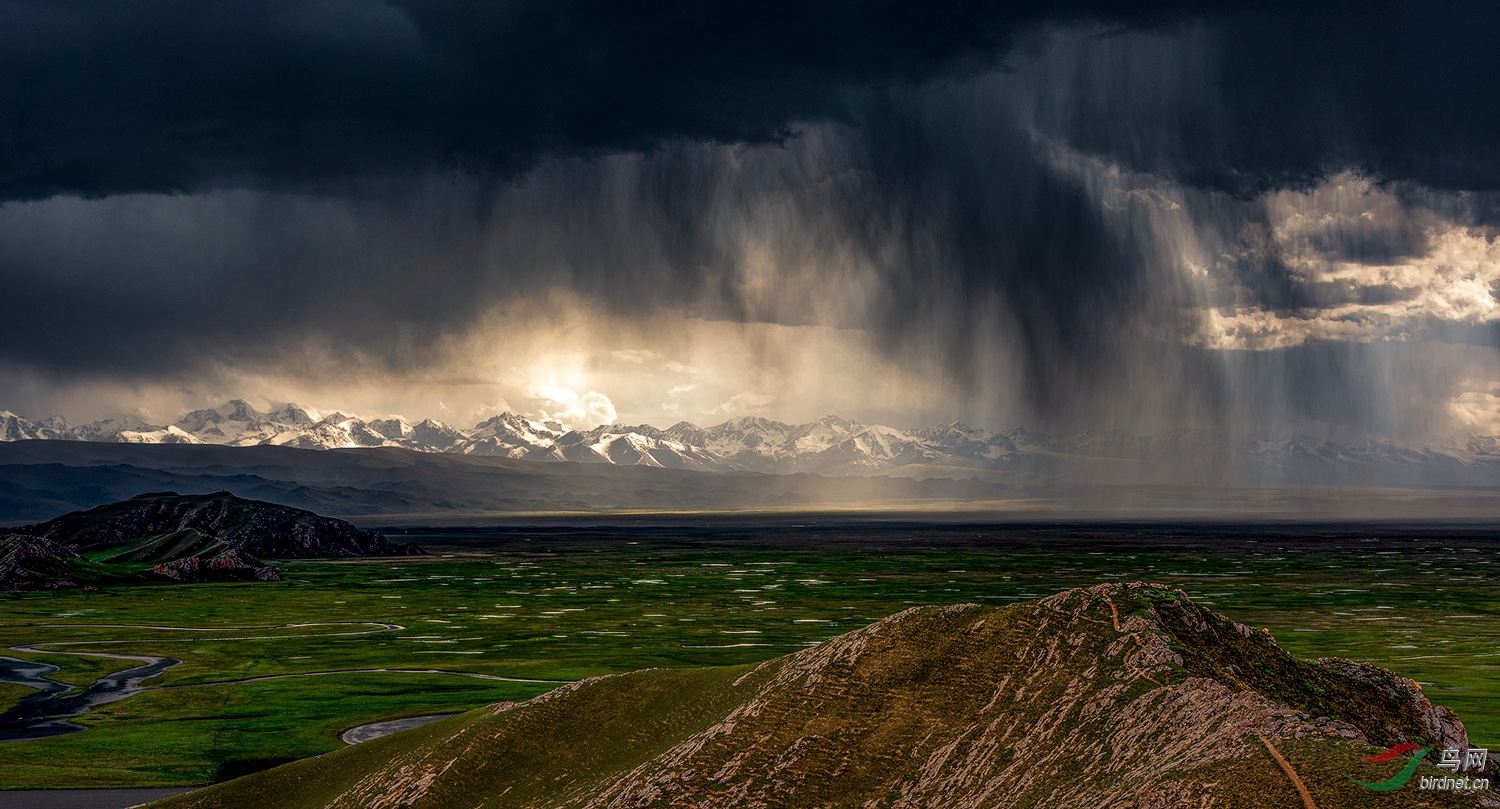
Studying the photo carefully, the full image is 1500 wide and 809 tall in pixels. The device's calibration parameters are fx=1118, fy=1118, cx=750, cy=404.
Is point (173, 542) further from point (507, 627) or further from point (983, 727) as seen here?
point (983, 727)

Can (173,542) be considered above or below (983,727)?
below

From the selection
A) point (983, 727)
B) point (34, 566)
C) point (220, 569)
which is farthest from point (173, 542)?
point (983, 727)

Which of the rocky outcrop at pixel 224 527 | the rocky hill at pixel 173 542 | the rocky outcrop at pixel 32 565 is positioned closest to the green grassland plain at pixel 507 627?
the rocky outcrop at pixel 32 565

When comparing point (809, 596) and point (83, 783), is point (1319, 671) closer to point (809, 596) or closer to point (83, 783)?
point (83, 783)

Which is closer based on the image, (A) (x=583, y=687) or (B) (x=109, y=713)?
(A) (x=583, y=687)

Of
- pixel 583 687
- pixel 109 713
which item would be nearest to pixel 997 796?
pixel 583 687

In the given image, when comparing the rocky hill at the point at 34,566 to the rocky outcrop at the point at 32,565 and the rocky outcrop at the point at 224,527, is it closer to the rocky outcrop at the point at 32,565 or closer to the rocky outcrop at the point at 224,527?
the rocky outcrop at the point at 32,565
